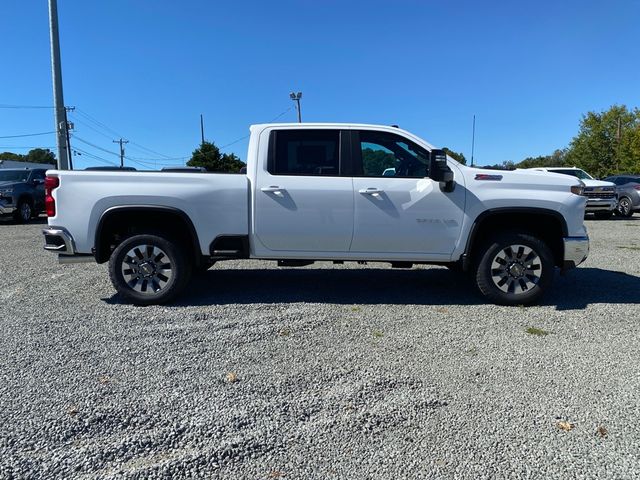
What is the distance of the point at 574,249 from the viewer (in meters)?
5.31

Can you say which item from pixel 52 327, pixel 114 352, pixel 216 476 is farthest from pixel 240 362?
pixel 52 327

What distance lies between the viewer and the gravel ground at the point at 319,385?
2545 mm

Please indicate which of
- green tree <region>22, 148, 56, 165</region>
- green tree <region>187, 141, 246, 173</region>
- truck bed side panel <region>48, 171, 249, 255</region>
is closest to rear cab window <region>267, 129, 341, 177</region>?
truck bed side panel <region>48, 171, 249, 255</region>

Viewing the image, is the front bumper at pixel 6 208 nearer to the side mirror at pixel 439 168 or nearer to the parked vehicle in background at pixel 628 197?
the side mirror at pixel 439 168

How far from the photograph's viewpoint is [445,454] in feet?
8.52

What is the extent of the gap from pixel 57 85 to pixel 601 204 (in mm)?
19388

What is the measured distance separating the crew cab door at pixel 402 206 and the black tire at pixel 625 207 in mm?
15581

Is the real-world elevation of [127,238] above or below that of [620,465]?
above

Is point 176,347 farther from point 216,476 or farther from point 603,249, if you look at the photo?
point 603,249

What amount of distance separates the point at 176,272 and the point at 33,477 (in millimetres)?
3082

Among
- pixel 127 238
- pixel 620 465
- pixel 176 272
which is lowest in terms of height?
pixel 620 465

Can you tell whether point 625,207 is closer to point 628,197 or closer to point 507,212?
point 628,197

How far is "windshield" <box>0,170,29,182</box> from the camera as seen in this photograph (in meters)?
16.1

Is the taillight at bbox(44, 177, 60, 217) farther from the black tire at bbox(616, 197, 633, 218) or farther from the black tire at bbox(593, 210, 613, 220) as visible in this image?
the black tire at bbox(616, 197, 633, 218)
